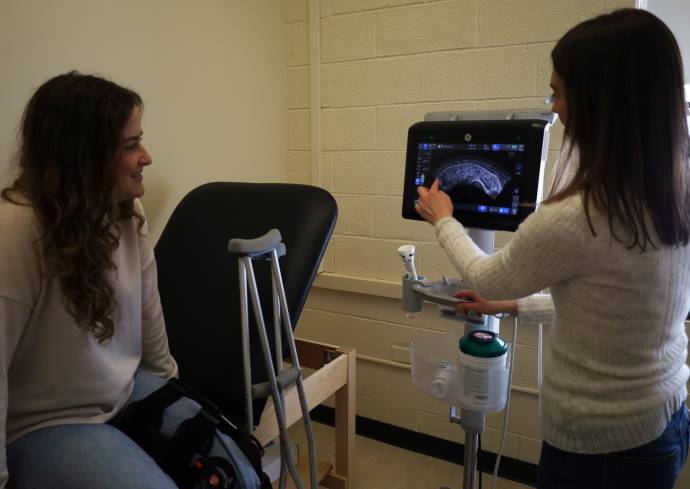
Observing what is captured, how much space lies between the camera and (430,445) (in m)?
2.18

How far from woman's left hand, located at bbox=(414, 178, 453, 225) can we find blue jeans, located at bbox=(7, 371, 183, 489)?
757 mm

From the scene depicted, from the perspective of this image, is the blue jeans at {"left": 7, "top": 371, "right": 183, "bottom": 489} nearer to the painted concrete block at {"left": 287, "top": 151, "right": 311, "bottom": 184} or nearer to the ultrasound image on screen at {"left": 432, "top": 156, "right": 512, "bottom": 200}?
the ultrasound image on screen at {"left": 432, "top": 156, "right": 512, "bottom": 200}

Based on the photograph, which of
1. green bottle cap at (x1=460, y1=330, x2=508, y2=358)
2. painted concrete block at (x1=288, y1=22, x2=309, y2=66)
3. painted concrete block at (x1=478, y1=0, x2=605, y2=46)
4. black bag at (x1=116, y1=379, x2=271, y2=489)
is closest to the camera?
black bag at (x1=116, y1=379, x2=271, y2=489)

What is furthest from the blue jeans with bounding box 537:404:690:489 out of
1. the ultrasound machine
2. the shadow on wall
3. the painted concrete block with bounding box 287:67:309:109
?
the painted concrete block with bounding box 287:67:309:109

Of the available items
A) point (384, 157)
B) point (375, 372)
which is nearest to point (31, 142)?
point (384, 157)

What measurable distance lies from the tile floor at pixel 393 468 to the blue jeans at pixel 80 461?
1187 mm

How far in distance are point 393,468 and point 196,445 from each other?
1249mm

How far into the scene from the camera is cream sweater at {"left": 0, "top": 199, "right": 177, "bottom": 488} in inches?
37.8

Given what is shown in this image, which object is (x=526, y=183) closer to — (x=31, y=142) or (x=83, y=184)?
(x=83, y=184)

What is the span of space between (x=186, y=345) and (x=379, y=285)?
882 mm

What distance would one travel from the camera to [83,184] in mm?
1043

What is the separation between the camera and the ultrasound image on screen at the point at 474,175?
45.5 inches

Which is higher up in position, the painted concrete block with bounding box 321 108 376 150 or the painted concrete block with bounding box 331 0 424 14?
the painted concrete block with bounding box 331 0 424 14

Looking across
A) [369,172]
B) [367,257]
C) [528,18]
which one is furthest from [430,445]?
[528,18]
